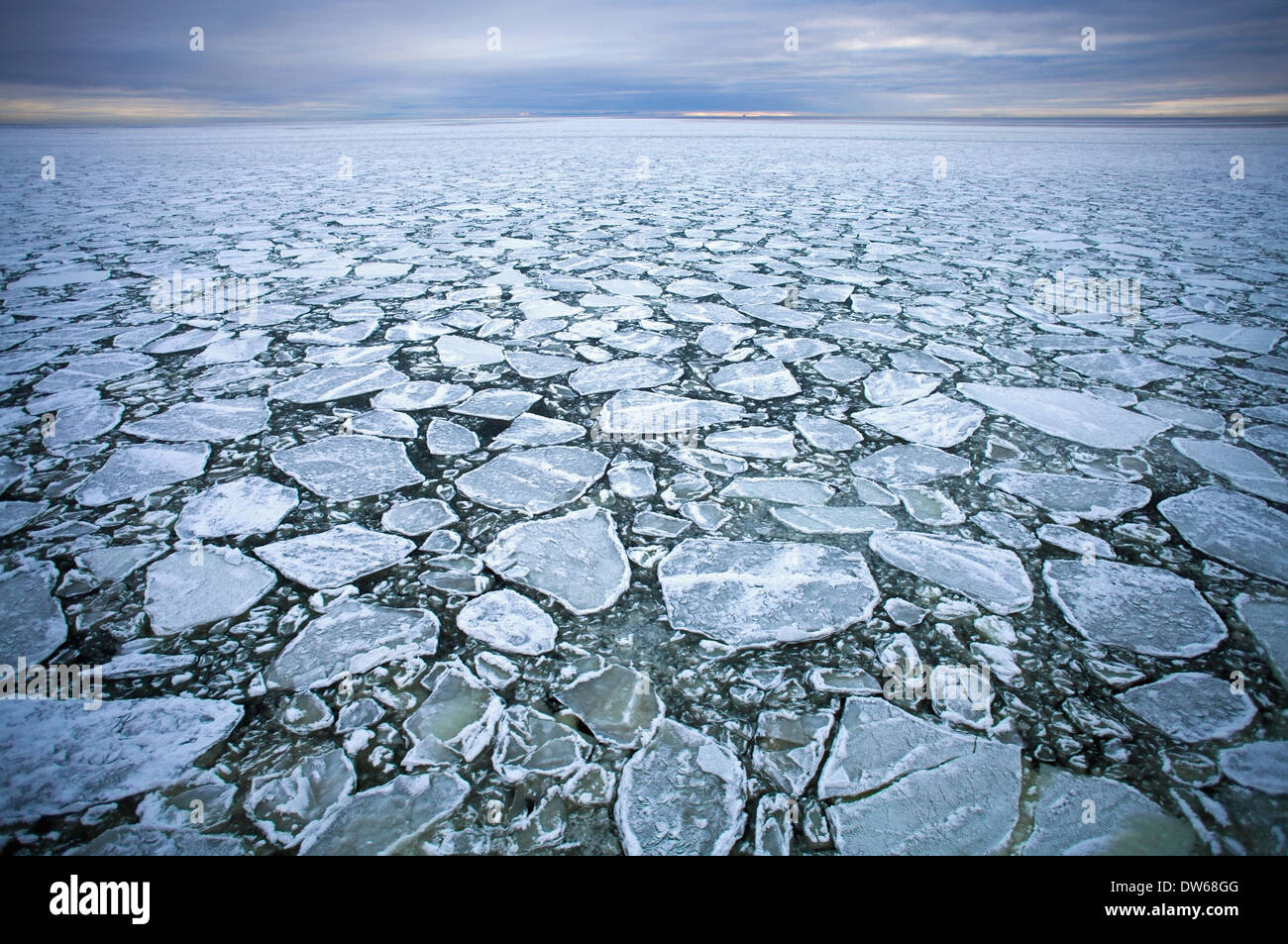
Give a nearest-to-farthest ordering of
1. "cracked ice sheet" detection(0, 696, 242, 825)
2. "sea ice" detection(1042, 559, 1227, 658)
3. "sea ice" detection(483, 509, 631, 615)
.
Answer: "cracked ice sheet" detection(0, 696, 242, 825)
"sea ice" detection(1042, 559, 1227, 658)
"sea ice" detection(483, 509, 631, 615)

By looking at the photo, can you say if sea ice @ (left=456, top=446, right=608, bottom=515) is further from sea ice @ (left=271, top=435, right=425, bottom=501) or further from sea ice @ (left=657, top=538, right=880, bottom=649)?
sea ice @ (left=657, top=538, right=880, bottom=649)

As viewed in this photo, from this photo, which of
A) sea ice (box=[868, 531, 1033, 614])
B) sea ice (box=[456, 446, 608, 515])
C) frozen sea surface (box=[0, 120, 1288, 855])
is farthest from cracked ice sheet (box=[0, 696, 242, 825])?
sea ice (box=[868, 531, 1033, 614])

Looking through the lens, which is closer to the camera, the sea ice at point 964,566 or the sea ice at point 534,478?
the sea ice at point 964,566

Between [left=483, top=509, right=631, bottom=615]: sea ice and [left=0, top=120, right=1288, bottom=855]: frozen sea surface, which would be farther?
[left=483, top=509, right=631, bottom=615]: sea ice

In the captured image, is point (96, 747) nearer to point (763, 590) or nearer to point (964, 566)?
point (763, 590)

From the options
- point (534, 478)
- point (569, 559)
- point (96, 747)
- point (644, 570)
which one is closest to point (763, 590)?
point (644, 570)

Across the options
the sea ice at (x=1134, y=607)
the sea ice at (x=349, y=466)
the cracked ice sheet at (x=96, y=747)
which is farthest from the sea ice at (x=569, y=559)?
the sea ice at (x=1134, y=607)

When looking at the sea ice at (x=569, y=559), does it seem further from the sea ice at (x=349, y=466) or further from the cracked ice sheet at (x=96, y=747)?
the cracked ice sheet at (x=96, y=747)

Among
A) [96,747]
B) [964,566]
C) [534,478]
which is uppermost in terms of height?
[534,478]

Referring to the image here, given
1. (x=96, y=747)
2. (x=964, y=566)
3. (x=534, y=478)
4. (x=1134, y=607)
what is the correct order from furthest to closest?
(x=534, y=478) < (x=964, y=566) < (x=1134, y=607) < (x=96, y=747)
